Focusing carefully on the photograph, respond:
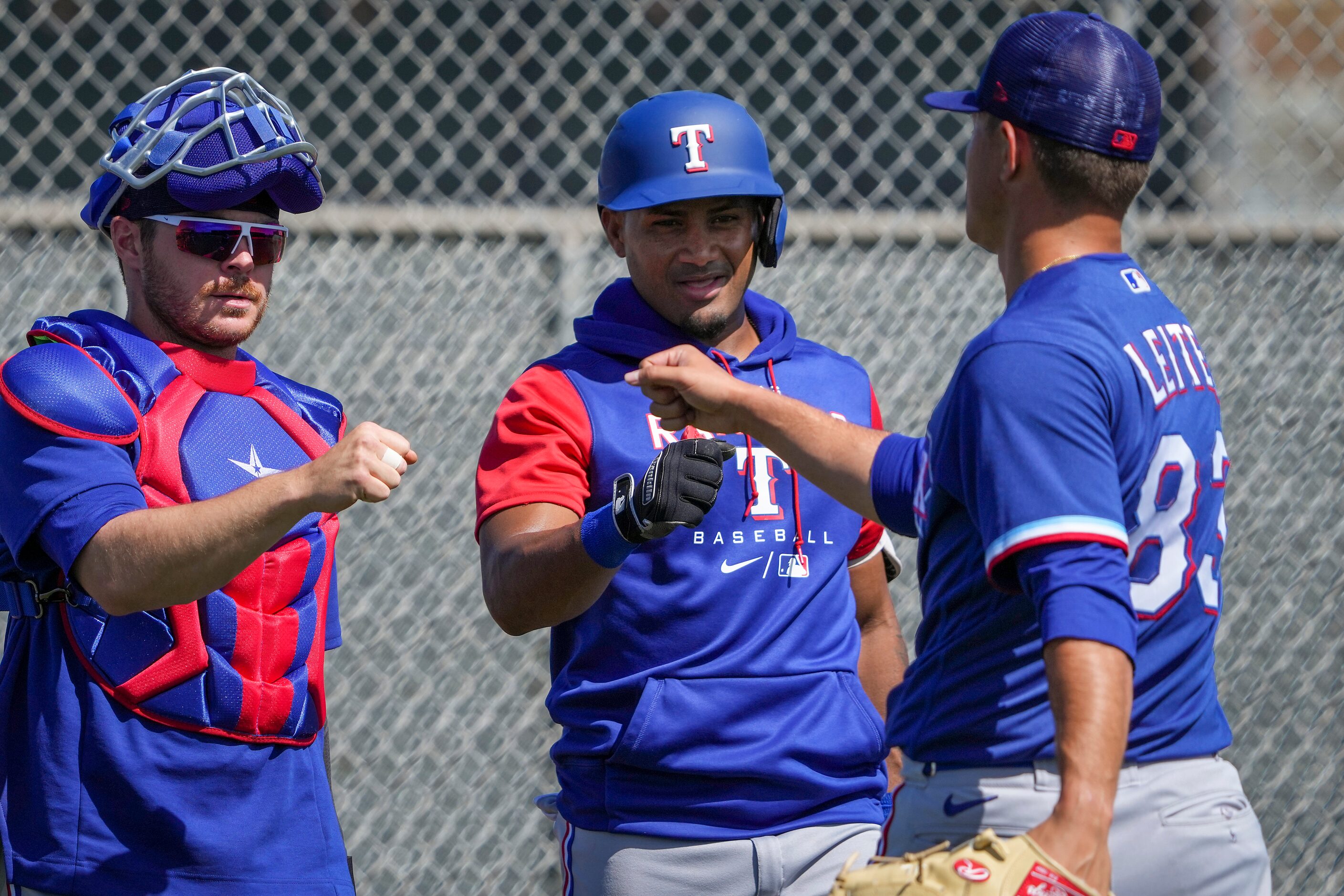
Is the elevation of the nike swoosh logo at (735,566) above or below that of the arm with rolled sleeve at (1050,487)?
below

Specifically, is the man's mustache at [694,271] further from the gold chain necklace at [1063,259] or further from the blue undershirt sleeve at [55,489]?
the blue undershirt sleeve at [55,489]

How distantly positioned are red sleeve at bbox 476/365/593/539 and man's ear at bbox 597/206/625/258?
353 millimetres

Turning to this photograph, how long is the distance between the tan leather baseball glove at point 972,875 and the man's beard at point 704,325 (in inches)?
49.2

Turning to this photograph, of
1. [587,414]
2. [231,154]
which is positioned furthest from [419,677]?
[231,154]

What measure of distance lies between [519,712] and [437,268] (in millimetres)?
1272

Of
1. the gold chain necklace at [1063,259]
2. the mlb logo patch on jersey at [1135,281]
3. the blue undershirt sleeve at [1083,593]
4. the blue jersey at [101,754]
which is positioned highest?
the mlb logo patch on jersey at [1135,281]

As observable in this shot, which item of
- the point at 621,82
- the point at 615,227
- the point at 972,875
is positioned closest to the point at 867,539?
the point at 615,227

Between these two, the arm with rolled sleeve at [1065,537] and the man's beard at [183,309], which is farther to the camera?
the man's beard at [183,309]

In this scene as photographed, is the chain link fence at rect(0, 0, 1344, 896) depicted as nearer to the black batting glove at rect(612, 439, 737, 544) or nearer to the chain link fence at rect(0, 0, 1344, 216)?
the chain link fence at rect(0, 0, 1344, 216)

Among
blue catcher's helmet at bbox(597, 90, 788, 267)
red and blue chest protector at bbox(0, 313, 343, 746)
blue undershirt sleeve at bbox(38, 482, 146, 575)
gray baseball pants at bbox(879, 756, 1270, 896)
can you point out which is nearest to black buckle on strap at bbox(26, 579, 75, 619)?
red and blue chest protector at bbox(0, 313, 343, 746)

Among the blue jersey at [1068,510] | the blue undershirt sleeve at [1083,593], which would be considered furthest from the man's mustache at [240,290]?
the blue undershirt sleeve at [1083,593]

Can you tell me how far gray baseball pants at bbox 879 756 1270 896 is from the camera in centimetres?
179

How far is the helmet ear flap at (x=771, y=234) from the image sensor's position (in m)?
2.78

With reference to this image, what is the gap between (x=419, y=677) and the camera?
12.2ft
